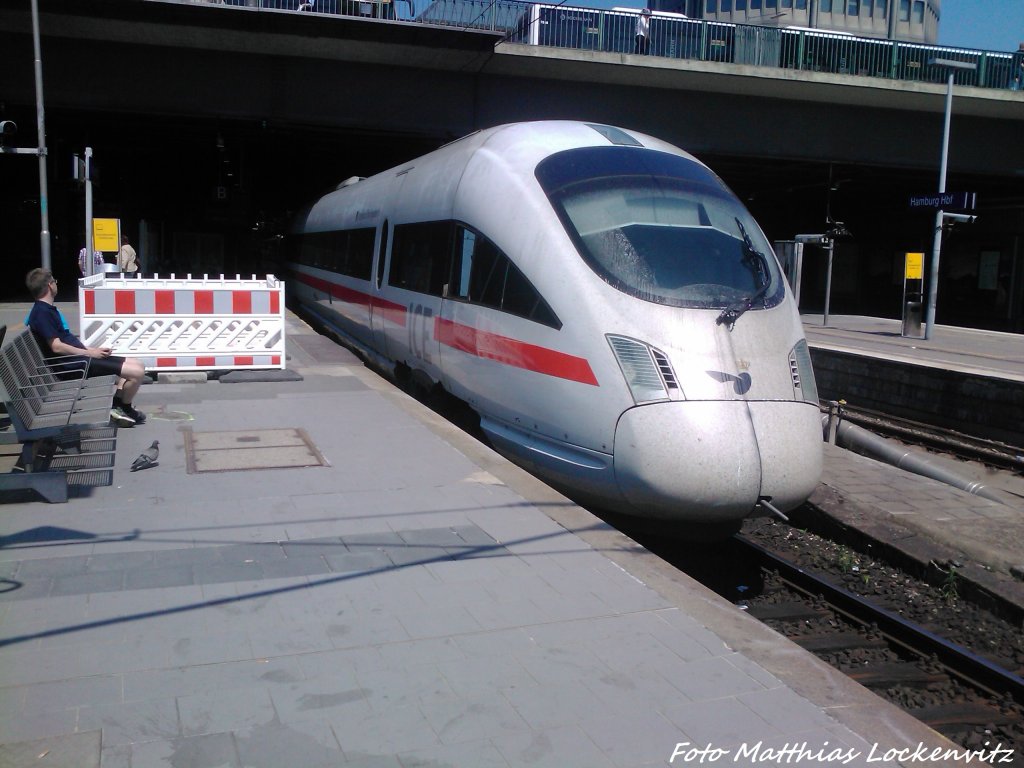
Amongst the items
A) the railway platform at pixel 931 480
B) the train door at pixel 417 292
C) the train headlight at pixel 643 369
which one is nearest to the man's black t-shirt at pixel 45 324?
the train door at pixel 417 292

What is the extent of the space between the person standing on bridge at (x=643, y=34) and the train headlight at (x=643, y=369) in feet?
55.8

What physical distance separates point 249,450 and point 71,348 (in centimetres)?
176

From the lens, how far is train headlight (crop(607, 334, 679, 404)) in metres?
6.11

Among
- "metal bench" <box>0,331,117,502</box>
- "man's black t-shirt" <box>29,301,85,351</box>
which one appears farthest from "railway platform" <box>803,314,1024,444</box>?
"man's black t-shirt" <box>29,301,85,351</box>

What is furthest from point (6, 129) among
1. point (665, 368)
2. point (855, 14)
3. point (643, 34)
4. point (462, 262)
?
point (855, 14)

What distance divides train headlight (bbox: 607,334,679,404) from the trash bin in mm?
16622

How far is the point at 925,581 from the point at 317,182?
35.6 metres

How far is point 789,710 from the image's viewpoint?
368 centimetres

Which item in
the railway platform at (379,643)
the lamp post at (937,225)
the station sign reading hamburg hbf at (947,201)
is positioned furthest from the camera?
the lamp post at (937,225)

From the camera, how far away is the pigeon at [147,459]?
6.77 metres

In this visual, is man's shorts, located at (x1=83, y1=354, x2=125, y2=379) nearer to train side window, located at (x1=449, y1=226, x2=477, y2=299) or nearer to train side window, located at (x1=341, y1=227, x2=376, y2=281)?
train side window, located at (x1=449, y1=226, x2=477, y2=299)

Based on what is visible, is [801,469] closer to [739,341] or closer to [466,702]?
[739,341]

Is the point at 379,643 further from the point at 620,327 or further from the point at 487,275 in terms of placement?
the point at 487,275

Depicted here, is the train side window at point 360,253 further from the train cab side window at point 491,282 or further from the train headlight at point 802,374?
the train headlight at point 802,374
